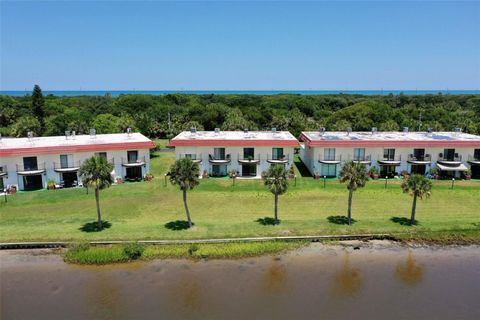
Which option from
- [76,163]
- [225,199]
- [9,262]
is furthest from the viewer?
[76,163]

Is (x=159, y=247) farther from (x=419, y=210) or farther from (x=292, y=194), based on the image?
(x=419, y=210)

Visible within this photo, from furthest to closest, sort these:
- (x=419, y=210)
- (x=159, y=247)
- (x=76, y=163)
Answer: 1. (x=76, y=163)
2. (x=419, y=210)
3. (x=159, y=247)

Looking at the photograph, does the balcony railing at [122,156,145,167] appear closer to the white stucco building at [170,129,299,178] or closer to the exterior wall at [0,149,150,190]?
the exterior wall at [0,149,150,190]

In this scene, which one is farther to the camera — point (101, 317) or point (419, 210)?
point (419, 210)

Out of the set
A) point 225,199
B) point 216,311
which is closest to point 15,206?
point 225,199

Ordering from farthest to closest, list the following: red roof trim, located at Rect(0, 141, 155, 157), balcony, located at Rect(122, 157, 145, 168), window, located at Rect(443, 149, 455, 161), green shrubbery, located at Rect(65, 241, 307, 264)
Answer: window, located at Rect(443, 149, 455, 161) < balcony, located at Rect(122, 157, 145, 168) < red roof trim, located at Rect(0, 141, 155, 157) < green shrubbery, located at Rect(65, 241, 307, 264)

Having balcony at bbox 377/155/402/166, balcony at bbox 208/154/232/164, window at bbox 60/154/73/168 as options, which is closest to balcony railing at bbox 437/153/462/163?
balcony at bbox 377/155/402/166
